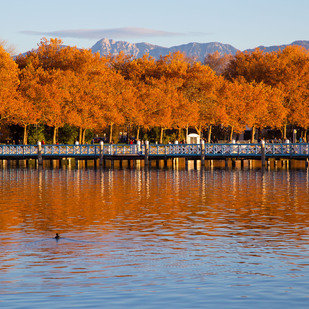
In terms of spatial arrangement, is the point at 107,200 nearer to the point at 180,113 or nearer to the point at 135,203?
the point at 135,203

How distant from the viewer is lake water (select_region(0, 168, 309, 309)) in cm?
1317

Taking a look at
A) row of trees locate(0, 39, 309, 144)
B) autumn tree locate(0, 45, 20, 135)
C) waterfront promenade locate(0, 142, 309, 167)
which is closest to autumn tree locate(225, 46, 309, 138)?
row of trees locate(0, 39, 309, 144)

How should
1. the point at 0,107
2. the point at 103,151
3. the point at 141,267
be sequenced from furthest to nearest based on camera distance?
the point at 0,107, the point at 103,151, the point at 141,267

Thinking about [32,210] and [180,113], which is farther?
[180,113]

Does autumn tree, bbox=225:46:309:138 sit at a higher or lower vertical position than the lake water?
higher

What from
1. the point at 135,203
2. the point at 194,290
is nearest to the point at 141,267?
the point at 194,290

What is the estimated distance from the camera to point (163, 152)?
6925 centimetres

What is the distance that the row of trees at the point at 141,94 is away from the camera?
3219 inches

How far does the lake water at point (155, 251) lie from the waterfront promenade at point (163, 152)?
3039cm

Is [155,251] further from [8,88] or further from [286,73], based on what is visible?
[286,73]

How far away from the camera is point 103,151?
228ft

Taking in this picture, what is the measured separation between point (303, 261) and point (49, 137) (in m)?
77.0

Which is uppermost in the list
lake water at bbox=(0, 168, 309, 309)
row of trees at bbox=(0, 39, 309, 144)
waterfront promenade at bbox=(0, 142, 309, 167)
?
row of trees at bbox=(0, 39, 309, 144)

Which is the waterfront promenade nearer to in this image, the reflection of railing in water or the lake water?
the reflection of railing in water
